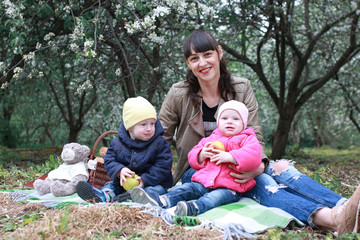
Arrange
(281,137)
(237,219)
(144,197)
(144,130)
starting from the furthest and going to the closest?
(281,137)
(144,130)
(144,197)
(237,219)

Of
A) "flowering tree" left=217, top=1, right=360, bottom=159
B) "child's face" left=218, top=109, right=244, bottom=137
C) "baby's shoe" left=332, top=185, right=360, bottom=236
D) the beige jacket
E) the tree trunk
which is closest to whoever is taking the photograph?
"baby's shoe" left=332, top=185, right=360, bottom=236

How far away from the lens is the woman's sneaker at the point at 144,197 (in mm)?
2734

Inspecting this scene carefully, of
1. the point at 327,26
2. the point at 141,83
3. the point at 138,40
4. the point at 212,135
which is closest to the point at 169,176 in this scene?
the point at 212,135

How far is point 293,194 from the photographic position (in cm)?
291

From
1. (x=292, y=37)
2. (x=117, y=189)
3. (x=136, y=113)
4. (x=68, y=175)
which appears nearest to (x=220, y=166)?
(x=136, y=113)

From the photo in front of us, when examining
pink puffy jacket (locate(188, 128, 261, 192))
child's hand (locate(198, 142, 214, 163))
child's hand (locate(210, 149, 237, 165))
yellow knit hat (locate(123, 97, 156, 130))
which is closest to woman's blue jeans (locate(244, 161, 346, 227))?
pink puffy jacket (locate(188, 128, 261, 192))

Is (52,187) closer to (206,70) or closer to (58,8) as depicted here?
(206,70)

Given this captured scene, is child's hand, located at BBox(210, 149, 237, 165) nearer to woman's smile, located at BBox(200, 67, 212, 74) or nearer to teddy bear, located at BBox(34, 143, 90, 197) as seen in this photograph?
woman's smile, located at BBox(200, 67, 212, 74)

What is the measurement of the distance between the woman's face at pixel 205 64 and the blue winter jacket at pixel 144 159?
2.00ft

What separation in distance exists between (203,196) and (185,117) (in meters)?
0.98

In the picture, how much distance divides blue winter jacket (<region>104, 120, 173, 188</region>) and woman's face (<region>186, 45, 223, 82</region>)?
0.61m

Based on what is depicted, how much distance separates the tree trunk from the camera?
8.33 metres

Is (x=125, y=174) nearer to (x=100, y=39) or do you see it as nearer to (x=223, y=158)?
(x=223, y=158)

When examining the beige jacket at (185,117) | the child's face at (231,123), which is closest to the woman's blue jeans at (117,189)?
the beige jacket at (185,117)
